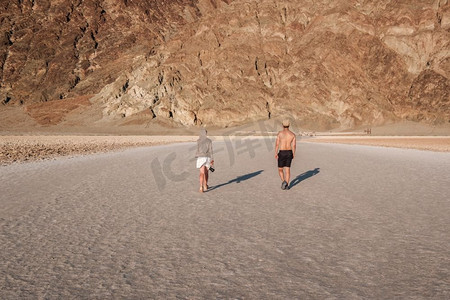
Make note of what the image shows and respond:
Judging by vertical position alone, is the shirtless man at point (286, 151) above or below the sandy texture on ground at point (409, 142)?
below

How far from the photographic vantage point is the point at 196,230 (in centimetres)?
529

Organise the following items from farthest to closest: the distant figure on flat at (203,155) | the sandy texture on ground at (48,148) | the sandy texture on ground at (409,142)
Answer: the sandy texture on ground at (409,142)
the sandy texture on ground at (48,148)
the distant figure on flat at (203,155)

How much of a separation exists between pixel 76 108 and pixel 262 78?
152 feet

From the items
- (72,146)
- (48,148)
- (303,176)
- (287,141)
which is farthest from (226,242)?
(72,146)

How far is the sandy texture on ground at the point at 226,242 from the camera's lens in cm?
342

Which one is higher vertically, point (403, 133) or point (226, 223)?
point (403, 133)

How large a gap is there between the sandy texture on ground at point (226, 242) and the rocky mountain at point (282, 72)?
224 feet

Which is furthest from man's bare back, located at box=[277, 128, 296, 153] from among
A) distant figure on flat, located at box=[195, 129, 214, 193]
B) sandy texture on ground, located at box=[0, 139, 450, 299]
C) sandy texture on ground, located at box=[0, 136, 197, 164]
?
sandy texture on ground, located at box=[0, 136, 197, 164]

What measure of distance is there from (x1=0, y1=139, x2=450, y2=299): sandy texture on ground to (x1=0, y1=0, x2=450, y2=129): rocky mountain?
→ 6826 centimetres

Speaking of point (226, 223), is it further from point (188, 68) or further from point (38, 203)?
point (188, 68)

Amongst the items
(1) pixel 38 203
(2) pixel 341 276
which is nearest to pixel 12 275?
(2) pixel 341 276

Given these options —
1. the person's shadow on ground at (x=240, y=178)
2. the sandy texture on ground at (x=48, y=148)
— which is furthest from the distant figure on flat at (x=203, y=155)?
the sandy texture on ground at (x=48, y=148)

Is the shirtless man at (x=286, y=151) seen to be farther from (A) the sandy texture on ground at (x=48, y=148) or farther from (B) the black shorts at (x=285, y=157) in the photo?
(A) the sandy texture on ground at (x=48, y=148)

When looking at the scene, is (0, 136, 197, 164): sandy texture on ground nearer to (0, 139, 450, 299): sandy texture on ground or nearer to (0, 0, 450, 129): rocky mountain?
(0, 139, 450, 299): sandy texture on ground
